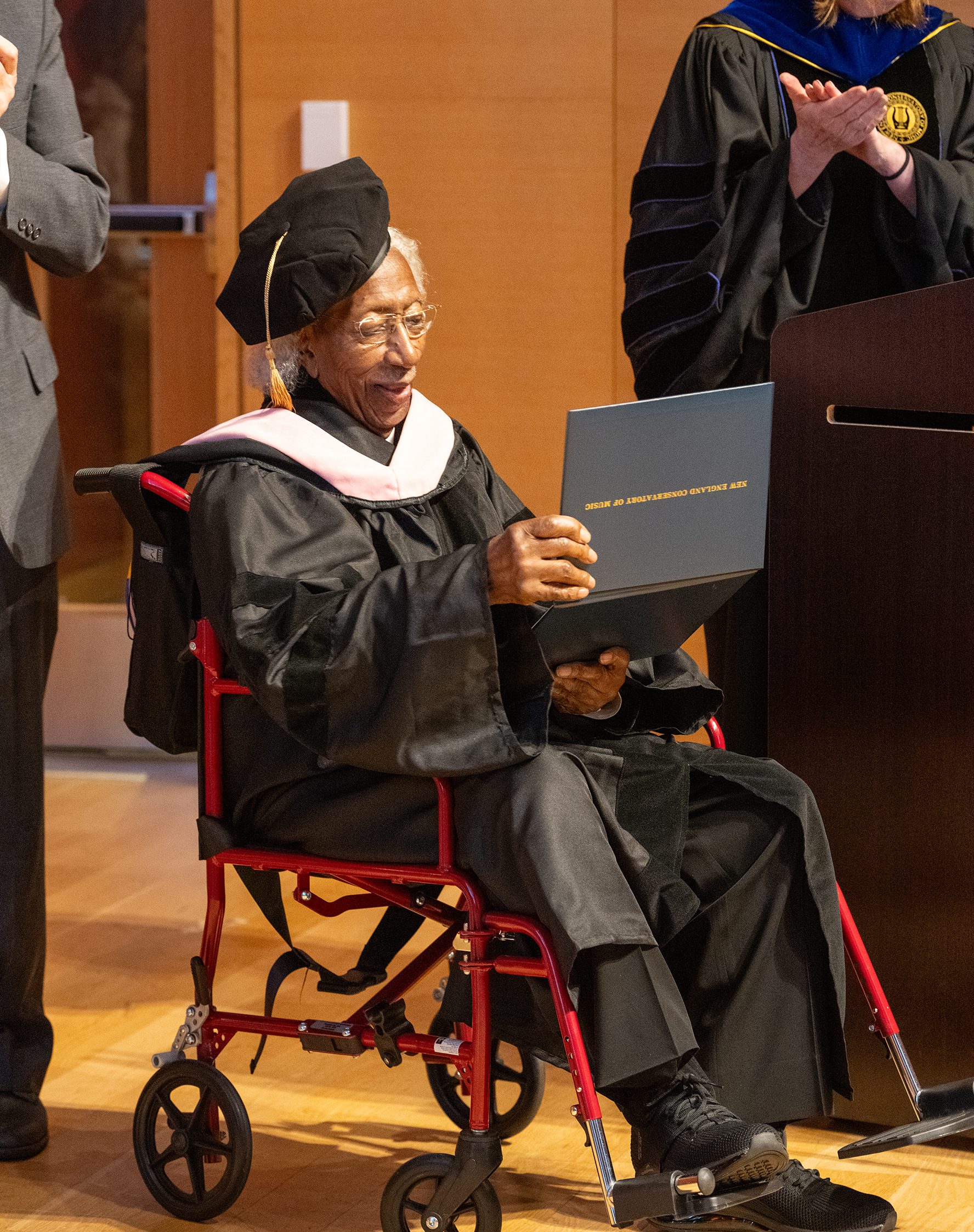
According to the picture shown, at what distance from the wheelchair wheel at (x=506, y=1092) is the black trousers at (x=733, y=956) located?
0.32m

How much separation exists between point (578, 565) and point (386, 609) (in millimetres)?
217

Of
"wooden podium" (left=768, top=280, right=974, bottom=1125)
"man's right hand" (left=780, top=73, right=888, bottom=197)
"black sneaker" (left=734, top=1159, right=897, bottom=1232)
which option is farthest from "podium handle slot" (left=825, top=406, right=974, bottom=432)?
"black sneaker" (left=734, top=1159, right=897, bottom=1232)

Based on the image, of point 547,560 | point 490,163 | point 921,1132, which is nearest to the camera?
point 547,560

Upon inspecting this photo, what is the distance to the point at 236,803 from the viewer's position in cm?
190

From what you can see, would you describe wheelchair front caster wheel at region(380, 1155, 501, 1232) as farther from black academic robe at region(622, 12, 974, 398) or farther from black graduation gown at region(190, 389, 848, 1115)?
black academic robe at region(622, 12, 974, 398)

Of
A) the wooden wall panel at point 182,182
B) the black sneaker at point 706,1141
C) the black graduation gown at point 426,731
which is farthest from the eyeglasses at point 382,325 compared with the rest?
the wooden wall panel at point 182,182

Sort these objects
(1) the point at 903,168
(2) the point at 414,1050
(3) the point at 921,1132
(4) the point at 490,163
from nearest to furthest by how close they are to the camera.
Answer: (3) the point at 921,1132 → (2) the point at 414,1050 → (1) the point at 903,168 → (4) the point at 490,163

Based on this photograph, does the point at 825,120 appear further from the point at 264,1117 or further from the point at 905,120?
the point at 264,1117

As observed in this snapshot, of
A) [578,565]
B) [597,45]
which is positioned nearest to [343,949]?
[578,565]

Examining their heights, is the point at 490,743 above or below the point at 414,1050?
above

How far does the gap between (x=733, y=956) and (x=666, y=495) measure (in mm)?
588

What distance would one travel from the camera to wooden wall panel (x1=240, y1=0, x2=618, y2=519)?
12.0ft

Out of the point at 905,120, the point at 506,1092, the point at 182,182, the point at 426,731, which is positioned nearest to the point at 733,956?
the point at 426,731

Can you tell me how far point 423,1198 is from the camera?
1.80 metres
